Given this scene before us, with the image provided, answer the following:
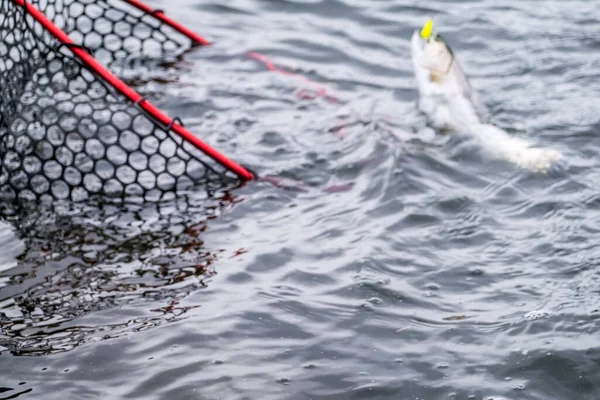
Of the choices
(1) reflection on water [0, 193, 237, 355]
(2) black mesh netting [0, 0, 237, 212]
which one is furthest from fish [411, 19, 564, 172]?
(1) reflection on water [0, 193, 237, 355]

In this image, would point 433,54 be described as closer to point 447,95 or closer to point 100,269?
point 447,95

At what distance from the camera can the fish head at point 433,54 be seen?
6.77 m

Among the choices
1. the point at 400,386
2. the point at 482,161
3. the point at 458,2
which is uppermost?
the point at 458,2

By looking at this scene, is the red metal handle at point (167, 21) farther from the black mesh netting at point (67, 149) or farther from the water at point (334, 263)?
the black mesh netting at point (67, 149)

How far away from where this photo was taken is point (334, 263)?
16.4 ft

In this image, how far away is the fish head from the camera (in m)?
6.77

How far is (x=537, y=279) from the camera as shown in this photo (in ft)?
15.9

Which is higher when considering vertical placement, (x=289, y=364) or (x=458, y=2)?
(x=458, y=2)

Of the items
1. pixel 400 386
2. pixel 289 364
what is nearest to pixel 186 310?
pixel 289 364

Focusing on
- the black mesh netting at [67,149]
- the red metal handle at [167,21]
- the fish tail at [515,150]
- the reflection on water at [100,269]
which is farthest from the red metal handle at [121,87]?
the fish tail at [515,150]

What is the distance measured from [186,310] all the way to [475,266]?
63.5 inches

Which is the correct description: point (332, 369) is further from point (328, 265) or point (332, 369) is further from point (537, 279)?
point (537, 279)

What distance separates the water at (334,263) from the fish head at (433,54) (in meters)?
0.40

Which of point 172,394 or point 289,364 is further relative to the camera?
point 289,364
